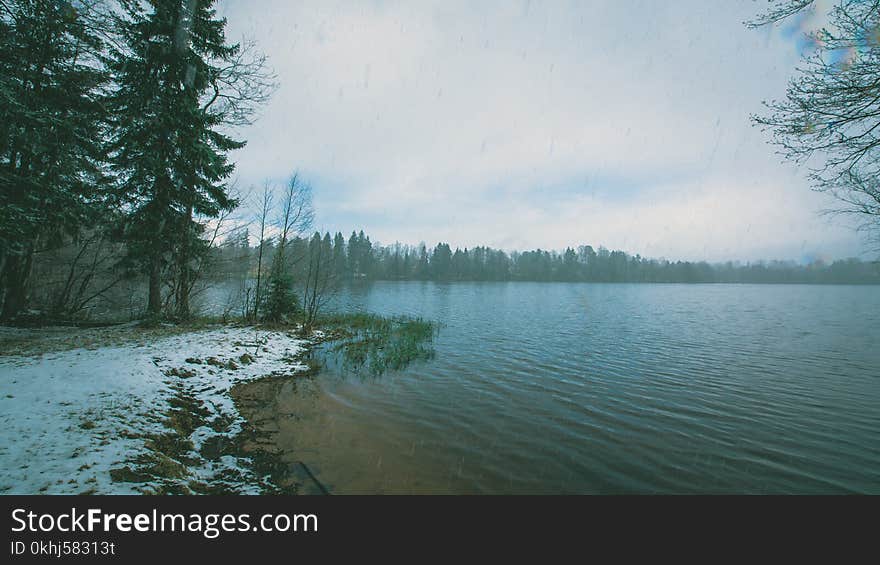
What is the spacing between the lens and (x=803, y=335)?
20.1m

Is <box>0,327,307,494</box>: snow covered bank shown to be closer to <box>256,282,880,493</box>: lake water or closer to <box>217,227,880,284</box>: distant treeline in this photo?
Answer: <box>256,282,880,493</box>: lake water

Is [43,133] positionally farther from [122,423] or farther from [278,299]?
[122,423]

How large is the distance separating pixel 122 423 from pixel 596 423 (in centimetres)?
943

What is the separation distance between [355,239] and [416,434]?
3733 inches

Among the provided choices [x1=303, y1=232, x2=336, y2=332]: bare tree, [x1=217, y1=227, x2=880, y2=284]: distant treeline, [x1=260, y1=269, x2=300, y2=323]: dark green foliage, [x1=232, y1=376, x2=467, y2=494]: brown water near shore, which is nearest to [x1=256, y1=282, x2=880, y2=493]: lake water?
[x1=232, y1=376, x2=467, y2=494]: brown water near shore

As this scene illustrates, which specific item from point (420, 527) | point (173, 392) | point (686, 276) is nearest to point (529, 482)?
point (420, 527)

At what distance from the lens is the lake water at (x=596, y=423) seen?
5.61m

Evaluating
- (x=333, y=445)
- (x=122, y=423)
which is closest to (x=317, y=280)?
(x=122, y=423)

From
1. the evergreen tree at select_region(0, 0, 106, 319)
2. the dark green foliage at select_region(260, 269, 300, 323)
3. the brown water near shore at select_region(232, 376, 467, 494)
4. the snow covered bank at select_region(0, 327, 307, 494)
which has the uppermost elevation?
the evergreen tree at select_region(0, 0, 106, 319)

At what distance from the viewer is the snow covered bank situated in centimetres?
398

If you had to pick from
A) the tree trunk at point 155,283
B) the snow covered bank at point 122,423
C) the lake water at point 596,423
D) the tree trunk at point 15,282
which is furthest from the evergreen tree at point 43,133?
the lake water at point 596,423

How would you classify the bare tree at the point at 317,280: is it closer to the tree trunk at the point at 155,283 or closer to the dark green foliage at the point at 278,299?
the dark green foliage at the point at 278,299

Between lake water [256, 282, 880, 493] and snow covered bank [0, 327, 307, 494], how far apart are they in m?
1.31

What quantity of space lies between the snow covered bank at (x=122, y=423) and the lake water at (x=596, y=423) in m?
1.31
